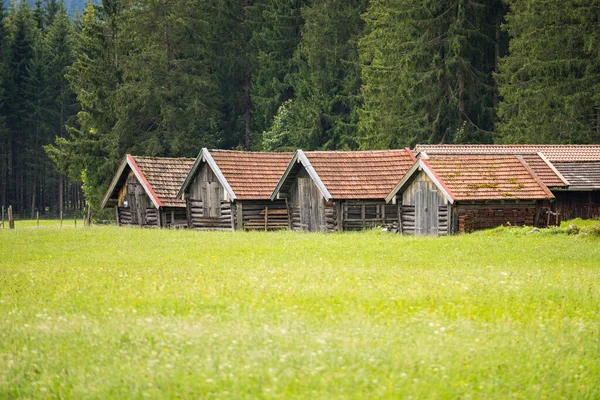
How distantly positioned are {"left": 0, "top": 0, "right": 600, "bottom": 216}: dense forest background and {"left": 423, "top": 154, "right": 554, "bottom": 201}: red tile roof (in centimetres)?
2099

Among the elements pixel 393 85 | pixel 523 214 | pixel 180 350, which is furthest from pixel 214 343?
pixel 393 85

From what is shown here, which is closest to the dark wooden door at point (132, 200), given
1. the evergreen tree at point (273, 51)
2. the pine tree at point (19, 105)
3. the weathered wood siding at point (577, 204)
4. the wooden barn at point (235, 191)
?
the wooden barn at point (235, 191)

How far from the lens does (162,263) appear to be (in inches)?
1062

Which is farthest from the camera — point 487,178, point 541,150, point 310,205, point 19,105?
point 19,105

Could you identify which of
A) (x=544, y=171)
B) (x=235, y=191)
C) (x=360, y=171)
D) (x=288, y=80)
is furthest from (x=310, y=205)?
(x=288, y=80)

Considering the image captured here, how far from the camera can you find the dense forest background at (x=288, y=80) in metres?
65.0

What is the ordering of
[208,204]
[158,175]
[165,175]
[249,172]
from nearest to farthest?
1. [249,172]
2. [208,204]
3. [158,175]
4. [165,175]

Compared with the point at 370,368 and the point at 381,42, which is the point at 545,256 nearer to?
the point at 370,368

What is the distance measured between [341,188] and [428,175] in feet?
17.1

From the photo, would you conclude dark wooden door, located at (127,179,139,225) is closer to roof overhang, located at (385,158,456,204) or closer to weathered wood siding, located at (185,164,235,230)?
weathered wood siding, located at (185,164,235,230)

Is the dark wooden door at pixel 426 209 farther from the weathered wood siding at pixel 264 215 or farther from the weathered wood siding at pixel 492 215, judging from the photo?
the weathered wood siding at pixel 264 215

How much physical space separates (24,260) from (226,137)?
65259 mm

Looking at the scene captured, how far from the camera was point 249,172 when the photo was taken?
1981 inches

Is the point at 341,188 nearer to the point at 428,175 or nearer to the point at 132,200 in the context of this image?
the point at 428,175
